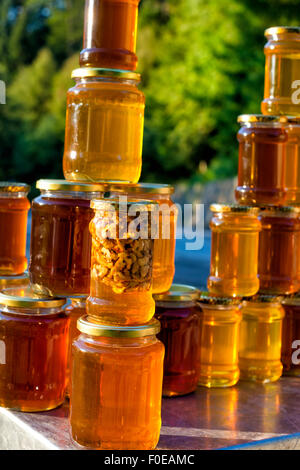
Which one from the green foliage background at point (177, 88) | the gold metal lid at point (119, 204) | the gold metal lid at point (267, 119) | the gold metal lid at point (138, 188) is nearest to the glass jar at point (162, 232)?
the gold metal lid at point (138, 188)

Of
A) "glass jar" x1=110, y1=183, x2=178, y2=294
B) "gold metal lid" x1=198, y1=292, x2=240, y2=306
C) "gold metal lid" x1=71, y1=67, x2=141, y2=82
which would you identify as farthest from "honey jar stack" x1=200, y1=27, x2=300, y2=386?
"gold metal lid" x1=71, y1=67, x2=141, y2=82

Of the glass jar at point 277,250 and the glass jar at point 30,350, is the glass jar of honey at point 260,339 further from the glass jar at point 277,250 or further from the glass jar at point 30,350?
the glass jar at point 30,350

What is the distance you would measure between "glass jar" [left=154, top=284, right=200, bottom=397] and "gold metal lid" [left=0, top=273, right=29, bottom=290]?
0.49 meters

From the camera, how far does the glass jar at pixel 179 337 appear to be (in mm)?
2283

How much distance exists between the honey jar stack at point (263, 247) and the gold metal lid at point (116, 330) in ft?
2.08

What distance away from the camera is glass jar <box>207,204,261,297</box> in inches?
96.5

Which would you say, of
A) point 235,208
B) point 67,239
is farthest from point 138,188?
point 235,208

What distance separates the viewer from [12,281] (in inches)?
97.3

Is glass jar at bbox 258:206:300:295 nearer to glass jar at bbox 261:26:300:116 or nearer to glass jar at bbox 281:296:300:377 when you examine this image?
glass jar at bbox 281:296:300:377

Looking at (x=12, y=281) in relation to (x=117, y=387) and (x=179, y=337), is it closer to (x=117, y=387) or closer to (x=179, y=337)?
(x=179, y=337)

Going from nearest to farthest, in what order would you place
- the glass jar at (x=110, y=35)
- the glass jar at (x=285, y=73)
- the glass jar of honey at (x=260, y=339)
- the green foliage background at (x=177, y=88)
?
the glass jar at (x=110, y=35)
the glass jar of honey at (x=260, y=339)
the glass jar at (x=285, y=73)
the green foliage background at (x=177, y=88)

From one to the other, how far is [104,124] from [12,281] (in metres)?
0.67

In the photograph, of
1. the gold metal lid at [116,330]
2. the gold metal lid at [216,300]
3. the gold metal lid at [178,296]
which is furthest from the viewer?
the gold metal lid at [216,300]
